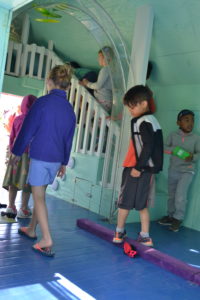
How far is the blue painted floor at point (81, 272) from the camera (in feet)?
6.14

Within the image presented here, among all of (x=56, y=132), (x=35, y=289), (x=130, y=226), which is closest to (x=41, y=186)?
(x=56, y=132)

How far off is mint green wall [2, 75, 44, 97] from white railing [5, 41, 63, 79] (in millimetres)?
78

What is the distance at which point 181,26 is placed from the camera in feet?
12.3

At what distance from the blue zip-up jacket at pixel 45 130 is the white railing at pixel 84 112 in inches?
60.3

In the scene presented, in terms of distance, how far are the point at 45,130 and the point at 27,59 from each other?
3.49m

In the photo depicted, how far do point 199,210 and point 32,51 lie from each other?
142 inches

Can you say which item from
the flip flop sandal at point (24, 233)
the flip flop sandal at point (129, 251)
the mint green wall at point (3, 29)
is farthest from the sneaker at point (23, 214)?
the mint green wall at point (3, 29)

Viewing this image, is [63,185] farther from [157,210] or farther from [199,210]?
[199,210]

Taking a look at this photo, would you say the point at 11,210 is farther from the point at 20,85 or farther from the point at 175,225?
the point at 20,85

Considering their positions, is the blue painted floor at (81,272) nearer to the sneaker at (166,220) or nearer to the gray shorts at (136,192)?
the gray shorts at (136,192)

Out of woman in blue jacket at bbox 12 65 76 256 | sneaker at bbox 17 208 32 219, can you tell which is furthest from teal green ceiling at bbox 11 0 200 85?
sneaker at bbox 17 208 32 219

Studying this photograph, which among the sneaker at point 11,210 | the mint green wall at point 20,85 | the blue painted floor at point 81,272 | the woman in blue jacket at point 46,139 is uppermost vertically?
the mint green wall at point 20,85

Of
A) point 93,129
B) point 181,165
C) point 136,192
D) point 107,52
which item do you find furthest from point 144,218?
point 107,52

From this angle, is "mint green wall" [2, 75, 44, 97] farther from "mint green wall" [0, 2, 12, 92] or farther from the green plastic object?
"mint green wall" [0, 2, 12, 92]
